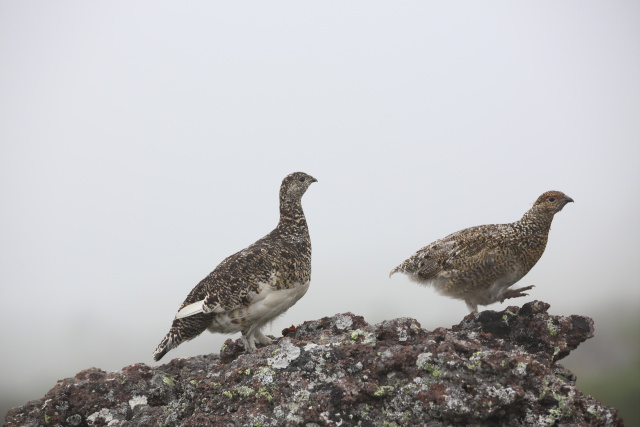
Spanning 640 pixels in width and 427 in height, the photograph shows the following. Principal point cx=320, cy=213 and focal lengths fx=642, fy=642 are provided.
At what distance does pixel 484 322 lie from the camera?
21.3 feet

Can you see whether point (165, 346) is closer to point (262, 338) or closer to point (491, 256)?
point (262, 338)

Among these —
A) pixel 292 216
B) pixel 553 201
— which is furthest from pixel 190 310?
pixel 553 201

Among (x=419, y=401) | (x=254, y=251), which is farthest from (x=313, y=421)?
(x=254, y=251)

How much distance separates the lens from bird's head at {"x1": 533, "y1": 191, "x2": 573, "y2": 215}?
26.9 ft

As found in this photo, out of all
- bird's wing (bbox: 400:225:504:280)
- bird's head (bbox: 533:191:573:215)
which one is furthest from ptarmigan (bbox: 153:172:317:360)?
bird's head (bbox: 533:191:573:215)

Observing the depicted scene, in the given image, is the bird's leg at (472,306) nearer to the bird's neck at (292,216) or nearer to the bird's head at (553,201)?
the bird's head at (553,201)

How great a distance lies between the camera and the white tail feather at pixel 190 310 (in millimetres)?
7309

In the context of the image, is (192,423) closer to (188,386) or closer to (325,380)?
(188,386)

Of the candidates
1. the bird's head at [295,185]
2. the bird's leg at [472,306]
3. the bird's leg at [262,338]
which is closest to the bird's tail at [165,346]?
the bird's leg at [262,338]

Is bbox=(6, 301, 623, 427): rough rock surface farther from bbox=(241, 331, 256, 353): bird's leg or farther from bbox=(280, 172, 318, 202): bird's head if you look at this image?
bbox=(280, 172, 318, 202): bird's head

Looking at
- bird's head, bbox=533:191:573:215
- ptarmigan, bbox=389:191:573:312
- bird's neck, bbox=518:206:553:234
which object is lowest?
ptarmigan, bbox=389:191:573:312

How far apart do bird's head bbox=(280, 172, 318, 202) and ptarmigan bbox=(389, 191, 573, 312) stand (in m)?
1.90

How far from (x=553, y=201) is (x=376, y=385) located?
4.19 meters

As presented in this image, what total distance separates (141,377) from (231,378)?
59.0 inches
